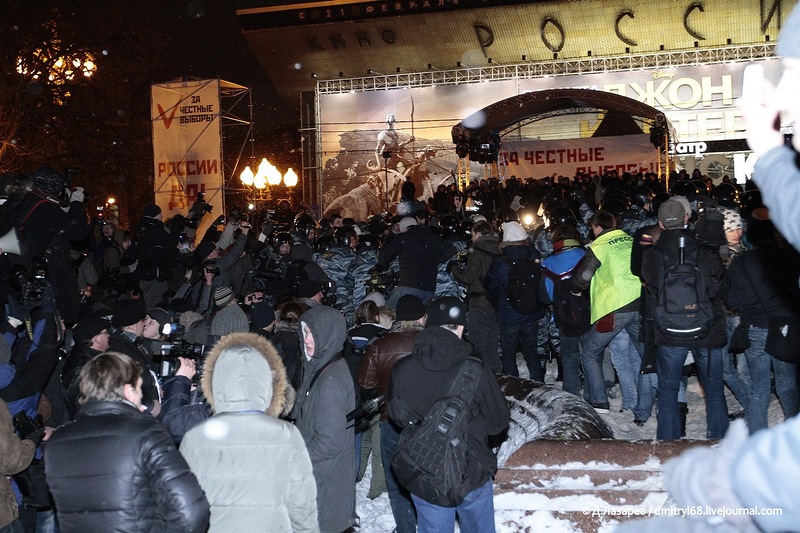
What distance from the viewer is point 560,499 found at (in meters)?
5.61

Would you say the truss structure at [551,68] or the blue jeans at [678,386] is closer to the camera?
the blue jeans at [678,386]

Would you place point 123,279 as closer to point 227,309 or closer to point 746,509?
point 227,309

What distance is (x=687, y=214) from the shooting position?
6949mm

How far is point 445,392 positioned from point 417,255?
17.0ft

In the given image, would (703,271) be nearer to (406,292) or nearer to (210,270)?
(406,292)

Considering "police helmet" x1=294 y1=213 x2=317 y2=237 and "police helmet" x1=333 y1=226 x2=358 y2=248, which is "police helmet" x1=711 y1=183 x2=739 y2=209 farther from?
"police helmet" x1=294 y1=213 x2=317 y2=237

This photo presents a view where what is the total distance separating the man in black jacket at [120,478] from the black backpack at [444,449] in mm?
1269

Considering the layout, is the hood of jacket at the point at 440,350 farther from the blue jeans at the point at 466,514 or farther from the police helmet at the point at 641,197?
the police helmet at the point at 641,197

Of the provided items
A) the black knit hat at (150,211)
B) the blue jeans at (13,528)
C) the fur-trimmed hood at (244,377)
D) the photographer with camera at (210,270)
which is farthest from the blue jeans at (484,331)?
the fur-trimmed hood at (244,377)

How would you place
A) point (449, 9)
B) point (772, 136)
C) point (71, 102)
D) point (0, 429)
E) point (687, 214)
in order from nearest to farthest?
point (772, 136), point (0, 429), point (687, 214), point (71, 102), point (449, 9)

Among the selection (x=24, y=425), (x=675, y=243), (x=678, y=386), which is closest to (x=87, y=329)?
(x=24, y=425)

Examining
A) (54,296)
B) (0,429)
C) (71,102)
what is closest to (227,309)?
(54,296)

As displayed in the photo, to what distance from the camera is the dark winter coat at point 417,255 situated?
32.2 feet

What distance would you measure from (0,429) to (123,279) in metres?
5.62
